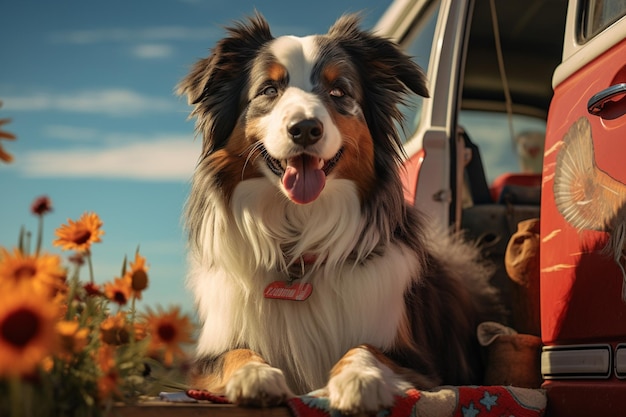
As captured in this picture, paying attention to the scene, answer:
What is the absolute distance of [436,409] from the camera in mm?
2549

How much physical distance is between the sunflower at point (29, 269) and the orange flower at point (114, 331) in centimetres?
24

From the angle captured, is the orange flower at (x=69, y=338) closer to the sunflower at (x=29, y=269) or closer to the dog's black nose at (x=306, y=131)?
the sunflower at (x=29, y=269)

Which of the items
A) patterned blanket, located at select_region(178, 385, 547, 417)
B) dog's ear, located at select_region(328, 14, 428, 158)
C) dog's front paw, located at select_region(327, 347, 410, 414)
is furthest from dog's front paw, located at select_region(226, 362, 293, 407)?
dog's ear, located at select_region(328, 14, 428, 158)

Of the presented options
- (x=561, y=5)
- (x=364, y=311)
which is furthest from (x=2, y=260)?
(x=561, y=5)

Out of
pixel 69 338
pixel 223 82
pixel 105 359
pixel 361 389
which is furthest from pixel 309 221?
pixel 69 338

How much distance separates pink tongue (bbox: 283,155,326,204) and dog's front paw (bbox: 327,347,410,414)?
2.52 ft

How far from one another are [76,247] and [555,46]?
4543mm

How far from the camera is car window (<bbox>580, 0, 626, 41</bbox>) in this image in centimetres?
293

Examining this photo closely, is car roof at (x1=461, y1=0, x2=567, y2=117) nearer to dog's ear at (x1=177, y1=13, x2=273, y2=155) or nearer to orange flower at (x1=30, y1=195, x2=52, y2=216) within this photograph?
dog's ear at (x1=177, y1=13, x2=273, y2=155)

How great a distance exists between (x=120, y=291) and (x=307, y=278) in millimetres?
1186

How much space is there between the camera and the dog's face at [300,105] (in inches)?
122

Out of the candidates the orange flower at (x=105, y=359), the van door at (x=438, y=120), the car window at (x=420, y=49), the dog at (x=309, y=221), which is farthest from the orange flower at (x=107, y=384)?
the car window at (x=420, y=49)

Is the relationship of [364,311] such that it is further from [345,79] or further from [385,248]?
[345,79]

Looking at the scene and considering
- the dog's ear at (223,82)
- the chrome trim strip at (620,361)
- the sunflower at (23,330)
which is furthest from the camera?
the dog's ear at (223,82)
